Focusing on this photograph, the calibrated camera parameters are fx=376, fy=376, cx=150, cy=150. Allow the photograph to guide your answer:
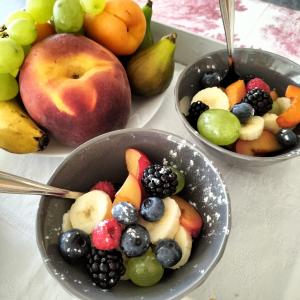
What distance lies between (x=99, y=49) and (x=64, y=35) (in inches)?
2.6

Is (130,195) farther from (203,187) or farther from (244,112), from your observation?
(244,112)

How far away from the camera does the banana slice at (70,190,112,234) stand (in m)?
0.53

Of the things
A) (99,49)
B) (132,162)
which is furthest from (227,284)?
(99,49)

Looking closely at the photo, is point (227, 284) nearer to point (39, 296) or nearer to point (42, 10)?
point (39, 296)

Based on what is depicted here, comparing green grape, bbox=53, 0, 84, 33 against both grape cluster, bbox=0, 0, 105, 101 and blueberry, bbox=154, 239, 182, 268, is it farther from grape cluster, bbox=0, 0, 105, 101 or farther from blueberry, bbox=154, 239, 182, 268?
blueberry, bbox=154, 239, 182, 268

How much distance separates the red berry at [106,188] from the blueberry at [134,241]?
0.09 metres

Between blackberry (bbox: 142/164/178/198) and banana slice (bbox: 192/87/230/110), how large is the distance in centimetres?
20

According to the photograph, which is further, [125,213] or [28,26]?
[28,26]

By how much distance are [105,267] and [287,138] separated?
359mm

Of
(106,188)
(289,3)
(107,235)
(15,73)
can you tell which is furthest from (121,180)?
(289,3)

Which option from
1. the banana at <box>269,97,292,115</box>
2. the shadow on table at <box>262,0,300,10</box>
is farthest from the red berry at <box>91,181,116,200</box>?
the shadow on table at <box>262,0,300,10</box>

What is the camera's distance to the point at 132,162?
1.89ft

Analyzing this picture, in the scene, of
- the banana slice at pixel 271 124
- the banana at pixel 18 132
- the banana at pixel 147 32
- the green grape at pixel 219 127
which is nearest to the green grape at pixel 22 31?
the banana at pixel 18 132

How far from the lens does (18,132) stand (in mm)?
613
